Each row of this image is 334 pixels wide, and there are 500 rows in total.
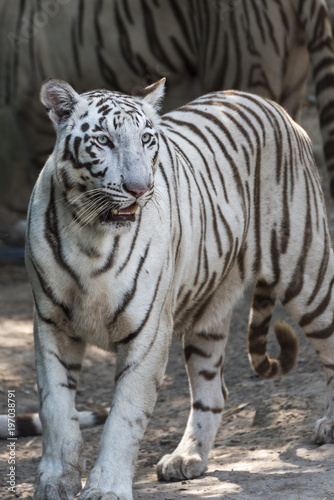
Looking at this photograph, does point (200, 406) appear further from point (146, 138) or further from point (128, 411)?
point (146, 138)

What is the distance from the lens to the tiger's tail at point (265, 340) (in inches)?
164

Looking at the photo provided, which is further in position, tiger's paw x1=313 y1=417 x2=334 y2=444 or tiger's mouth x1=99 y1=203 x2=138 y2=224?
→ tiger's paw x1=313 y1=417 x2=334 y2=444

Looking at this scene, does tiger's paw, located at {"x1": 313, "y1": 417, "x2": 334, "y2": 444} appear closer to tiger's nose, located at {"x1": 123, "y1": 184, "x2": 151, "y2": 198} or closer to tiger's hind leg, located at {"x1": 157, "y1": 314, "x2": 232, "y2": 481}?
tiger's hind leg, located at {"x1": 157, "y1": 314, "x2": 232, "y2": 481}

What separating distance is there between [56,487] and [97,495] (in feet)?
0.50

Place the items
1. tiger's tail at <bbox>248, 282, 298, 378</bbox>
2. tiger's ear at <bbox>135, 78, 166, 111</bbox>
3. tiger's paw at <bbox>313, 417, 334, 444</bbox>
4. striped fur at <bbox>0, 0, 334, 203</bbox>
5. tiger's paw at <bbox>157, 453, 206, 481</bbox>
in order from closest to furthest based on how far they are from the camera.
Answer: tiger's ear at <bbox>135, 78, 166, 111</bbox> → tiger's paw at <bbox>157, 453, 206, 481</bbox> → tiger's paw at <bbox>313, 417, 334, 444</bbox> → tiger's tail at <bbox>248, 282, 298, 378</bbox> → striped fur at <bbox>0, 0, 334, 203</bbox>

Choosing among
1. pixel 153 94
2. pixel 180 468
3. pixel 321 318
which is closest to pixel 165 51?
pixel 321 318

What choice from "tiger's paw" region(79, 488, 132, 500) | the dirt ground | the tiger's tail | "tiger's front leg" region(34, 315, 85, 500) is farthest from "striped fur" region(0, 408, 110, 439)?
"tiger's paw" region(79, 488, 132, 500)

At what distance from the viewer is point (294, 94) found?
19.6 ft

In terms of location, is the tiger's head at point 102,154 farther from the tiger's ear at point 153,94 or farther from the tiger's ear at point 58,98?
the tiger's ear at point 153,94

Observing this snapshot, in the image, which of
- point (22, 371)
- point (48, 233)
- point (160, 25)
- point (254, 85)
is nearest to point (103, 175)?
point (48, 233)

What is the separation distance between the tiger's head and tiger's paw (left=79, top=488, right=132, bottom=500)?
804 mm

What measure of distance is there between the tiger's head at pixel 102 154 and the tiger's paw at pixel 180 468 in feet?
3.94

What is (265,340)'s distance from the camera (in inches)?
166

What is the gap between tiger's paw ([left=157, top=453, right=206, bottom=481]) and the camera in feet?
12.1
